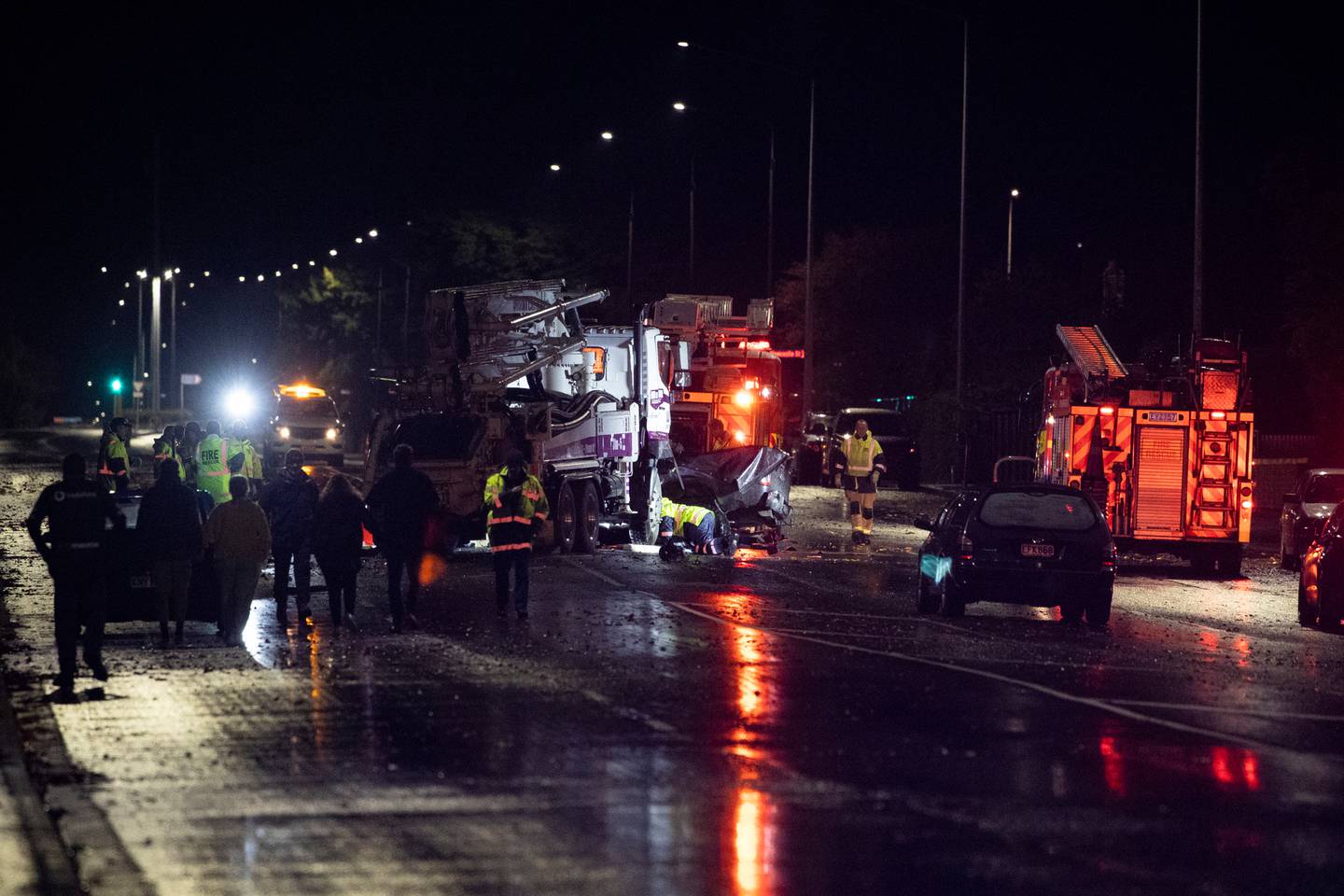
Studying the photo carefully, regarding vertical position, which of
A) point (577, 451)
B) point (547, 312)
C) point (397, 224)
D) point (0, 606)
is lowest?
point (0, 606)

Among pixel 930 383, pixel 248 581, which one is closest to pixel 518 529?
pixel 248 581

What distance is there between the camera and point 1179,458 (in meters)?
25.8

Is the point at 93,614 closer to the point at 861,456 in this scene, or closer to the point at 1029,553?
the point at 1029,553

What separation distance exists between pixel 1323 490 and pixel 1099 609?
1067 cm

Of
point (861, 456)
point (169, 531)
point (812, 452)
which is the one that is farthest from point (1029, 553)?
point (812, 452)

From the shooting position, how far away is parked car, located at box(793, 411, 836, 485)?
4844cm

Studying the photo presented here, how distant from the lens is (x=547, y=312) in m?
26.2

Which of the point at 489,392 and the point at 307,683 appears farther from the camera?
the point at 489,392

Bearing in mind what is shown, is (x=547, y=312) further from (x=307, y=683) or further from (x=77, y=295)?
(x=77, y=295)

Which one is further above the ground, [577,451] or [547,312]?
[547,312]

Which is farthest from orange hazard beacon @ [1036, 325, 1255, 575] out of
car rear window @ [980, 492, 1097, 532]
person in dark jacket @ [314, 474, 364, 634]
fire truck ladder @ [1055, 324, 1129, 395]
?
person in dark jacket @ [314, 474, 364, 634]

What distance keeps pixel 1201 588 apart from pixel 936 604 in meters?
6.07

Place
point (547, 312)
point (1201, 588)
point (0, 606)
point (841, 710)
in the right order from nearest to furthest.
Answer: point (841, 710), point (0, 606), point (1201, 588), point (547, 312)

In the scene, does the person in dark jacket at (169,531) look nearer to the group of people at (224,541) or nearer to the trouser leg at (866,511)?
the group of people at (224,541)
